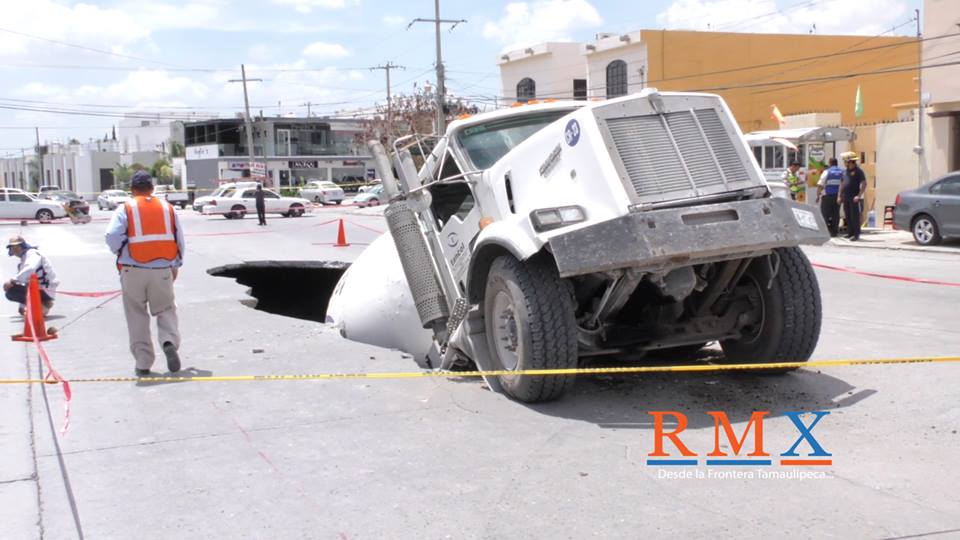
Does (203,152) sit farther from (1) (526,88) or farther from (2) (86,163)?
(1) (526,88)

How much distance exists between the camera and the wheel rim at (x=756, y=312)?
248 inches

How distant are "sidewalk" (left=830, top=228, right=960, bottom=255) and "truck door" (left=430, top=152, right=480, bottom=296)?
A: 1284cm

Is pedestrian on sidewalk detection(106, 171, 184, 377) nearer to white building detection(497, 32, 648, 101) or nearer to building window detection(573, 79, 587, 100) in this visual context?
white building detection(497, 32, 648, 101)

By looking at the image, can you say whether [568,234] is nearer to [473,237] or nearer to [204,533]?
[473,237]

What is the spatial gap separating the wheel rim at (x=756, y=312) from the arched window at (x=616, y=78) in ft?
132

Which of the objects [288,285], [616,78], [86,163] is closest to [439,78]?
[616,78]

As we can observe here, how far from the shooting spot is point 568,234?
535 cm

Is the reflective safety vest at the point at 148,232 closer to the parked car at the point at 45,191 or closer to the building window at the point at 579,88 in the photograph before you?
the building window at the point at 579,88

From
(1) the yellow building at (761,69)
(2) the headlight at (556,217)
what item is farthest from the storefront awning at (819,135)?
(1) the yellow building at (761,69)

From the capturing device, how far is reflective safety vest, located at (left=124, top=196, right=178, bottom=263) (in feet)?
23.0

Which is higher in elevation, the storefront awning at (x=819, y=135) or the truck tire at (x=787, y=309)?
the storefront awning at (x=819, y=135)

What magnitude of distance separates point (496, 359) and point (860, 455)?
2416 mm

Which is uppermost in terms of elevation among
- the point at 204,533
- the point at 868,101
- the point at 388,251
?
the point at 868,101

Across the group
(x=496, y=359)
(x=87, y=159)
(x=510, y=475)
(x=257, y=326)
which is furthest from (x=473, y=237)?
(x=87, y=159)
